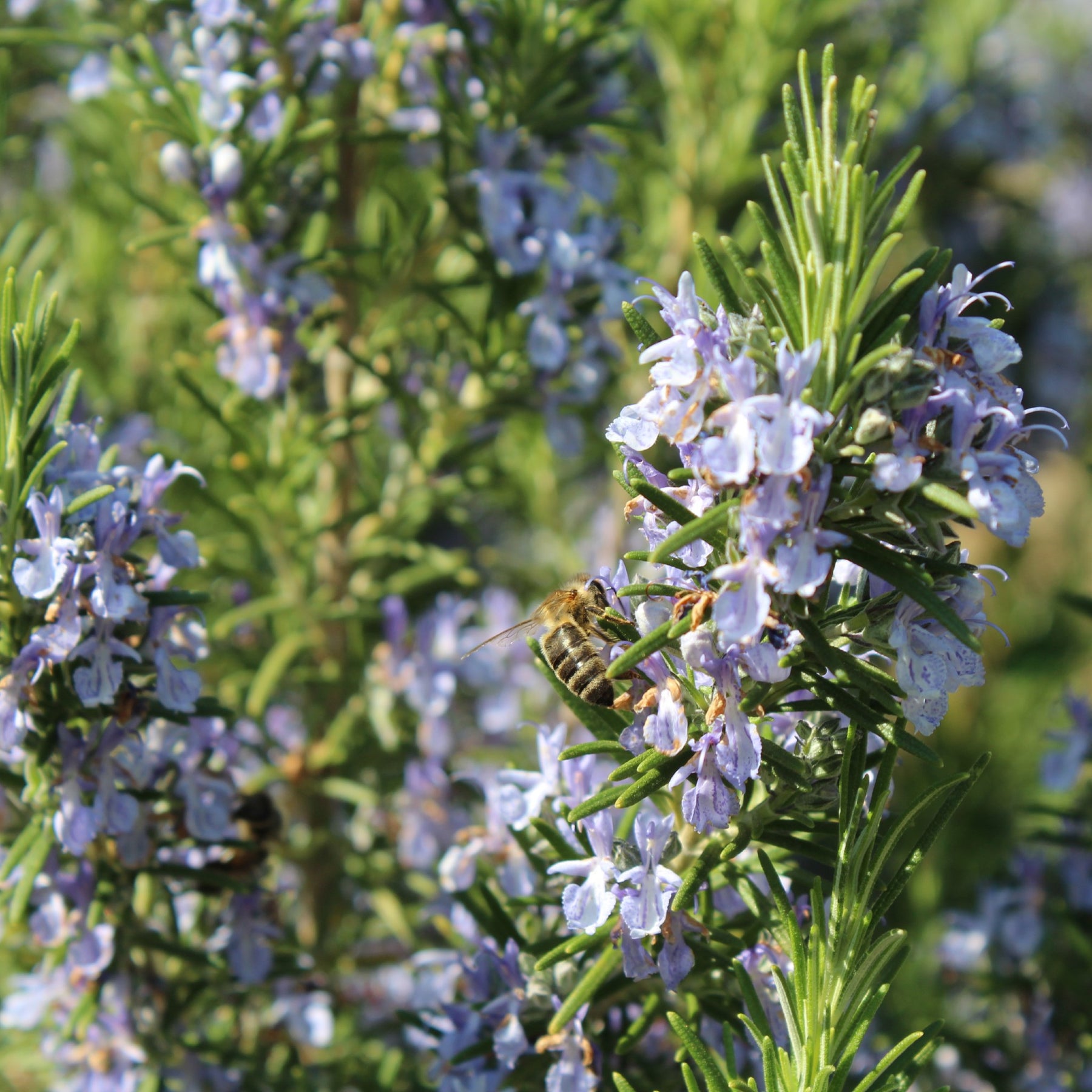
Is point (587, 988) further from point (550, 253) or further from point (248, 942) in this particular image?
point (550, 253)

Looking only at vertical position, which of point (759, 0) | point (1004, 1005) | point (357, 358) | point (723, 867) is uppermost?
point (759, 0)

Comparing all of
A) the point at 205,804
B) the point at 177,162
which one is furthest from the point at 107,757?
the point at 177,162

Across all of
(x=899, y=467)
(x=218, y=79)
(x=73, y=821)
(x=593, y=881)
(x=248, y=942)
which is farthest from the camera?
(x=218, y=79)

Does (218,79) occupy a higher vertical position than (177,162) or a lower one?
higher

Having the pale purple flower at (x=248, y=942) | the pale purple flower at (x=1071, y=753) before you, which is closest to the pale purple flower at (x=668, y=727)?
the pale purple flower at (x=248, y=942)

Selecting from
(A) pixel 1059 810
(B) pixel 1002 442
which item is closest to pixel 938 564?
(B) pixel 1002 442

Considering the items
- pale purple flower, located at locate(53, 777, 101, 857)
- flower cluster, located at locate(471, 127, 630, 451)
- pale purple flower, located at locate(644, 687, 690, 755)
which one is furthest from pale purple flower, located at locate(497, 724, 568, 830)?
flower cluster, located at locate(471, 127, 630, 451)

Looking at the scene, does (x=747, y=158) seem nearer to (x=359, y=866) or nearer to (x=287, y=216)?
(x=287, y=216)

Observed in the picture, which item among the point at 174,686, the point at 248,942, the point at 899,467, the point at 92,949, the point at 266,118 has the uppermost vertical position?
the point at 266,118

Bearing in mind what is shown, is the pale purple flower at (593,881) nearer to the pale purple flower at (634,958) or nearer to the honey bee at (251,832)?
the pale purple flower at (634,958)
